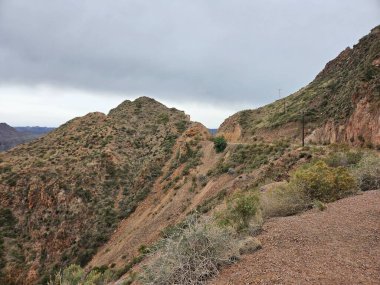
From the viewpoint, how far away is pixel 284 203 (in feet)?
40.7

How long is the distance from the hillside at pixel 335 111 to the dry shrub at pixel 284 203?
2132 centimetres

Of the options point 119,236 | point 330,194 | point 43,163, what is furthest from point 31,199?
point 330,194

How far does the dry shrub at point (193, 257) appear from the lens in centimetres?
739

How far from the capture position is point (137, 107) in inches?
2692

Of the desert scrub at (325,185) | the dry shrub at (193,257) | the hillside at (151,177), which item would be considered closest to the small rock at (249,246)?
the dry shrub at (193,257)

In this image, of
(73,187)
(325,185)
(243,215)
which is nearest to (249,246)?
(243,215)

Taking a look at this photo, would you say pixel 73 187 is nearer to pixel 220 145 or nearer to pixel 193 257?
pixel 220 145

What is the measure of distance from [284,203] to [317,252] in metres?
4.63

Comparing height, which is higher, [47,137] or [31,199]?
[47,137]

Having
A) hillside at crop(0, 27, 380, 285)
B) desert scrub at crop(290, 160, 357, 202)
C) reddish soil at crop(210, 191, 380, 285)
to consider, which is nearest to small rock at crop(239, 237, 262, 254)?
reddish soil at crop(210, 191, 380, 285)

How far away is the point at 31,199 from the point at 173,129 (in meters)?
24.0

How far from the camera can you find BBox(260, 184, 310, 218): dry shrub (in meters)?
12.2

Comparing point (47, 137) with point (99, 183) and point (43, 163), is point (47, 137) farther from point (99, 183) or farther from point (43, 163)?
point (99, 183)

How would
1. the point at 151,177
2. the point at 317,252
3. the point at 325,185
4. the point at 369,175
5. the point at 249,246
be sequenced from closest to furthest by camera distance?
the point at 317,252, the point at 249,246, the point at 325,185, the point at 369,175, the point at 151,177
